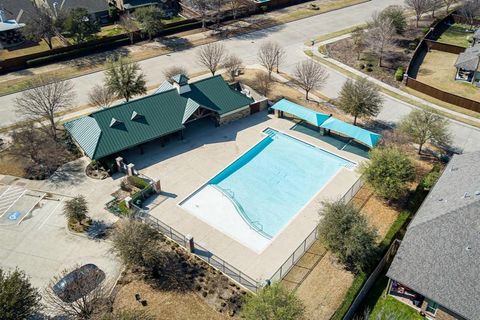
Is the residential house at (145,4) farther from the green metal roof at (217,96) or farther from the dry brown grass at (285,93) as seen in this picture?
the green metal roof at (217,96)

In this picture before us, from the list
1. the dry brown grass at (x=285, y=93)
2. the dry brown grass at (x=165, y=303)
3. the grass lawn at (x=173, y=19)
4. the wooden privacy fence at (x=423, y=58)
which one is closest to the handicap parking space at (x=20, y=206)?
the dry brown grass at (x=165, y=303)

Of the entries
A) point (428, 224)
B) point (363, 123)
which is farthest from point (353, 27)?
point (428, 224)

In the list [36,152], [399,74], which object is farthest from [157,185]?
[399,74]

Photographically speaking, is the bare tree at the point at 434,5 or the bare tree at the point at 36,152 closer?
the bare tree at the point at 36,152

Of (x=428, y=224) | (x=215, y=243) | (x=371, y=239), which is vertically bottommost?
(x=215, y=243)

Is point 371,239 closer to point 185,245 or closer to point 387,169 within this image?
point 387,169
